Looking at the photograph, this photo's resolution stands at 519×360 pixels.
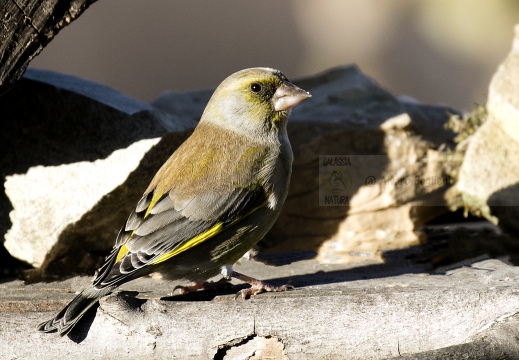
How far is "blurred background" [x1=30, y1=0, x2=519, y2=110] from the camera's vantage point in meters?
10.6

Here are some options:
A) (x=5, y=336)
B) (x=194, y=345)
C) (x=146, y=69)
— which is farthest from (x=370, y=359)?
(x=146, y=69)

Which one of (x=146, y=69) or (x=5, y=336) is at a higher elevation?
(x=146, y=69)

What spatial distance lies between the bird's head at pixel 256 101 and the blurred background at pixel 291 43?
19.2ft

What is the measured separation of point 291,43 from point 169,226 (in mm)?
7957

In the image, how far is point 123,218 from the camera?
16.7 ft

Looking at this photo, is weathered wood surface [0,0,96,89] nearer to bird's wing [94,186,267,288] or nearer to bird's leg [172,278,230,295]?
bird's wing [94,186,267,288]

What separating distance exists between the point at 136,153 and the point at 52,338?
1.38 meters

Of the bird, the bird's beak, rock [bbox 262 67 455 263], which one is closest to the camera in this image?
the bird

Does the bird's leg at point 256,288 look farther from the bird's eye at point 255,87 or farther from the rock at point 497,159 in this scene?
the rock at point 497,159

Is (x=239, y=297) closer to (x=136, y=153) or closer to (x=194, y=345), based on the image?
(x=194, y=345)

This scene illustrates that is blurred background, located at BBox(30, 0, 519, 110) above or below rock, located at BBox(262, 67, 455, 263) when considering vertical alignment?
above
